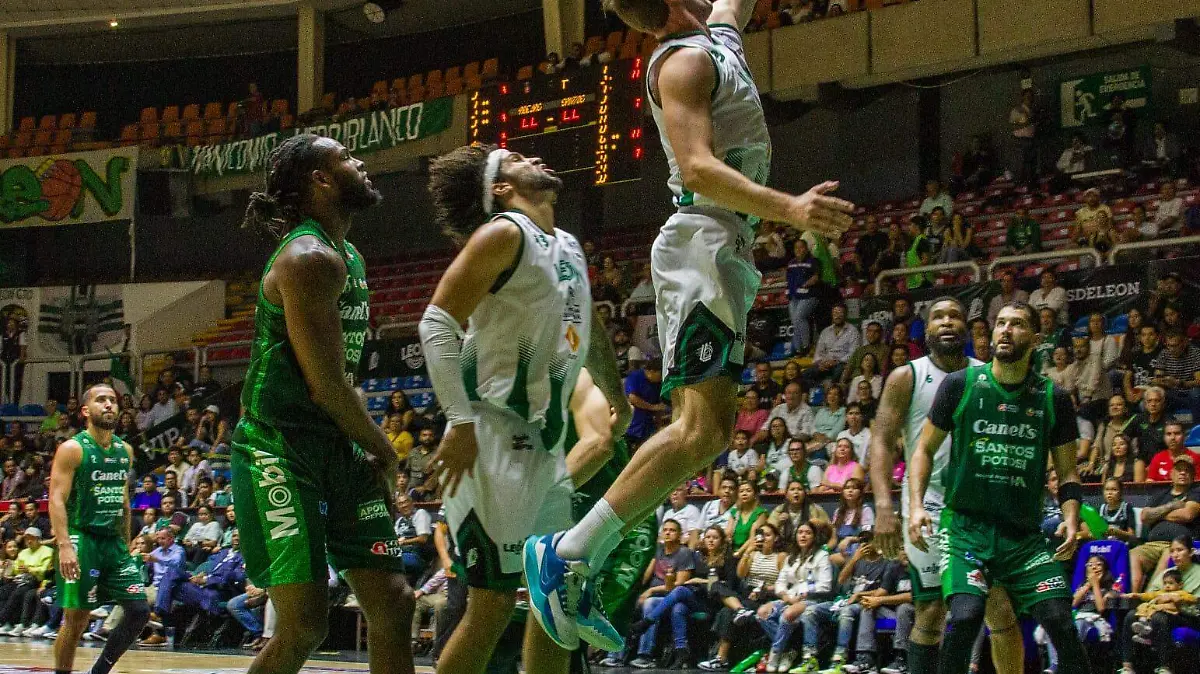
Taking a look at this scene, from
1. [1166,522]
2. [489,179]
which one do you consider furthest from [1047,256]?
[489,179]

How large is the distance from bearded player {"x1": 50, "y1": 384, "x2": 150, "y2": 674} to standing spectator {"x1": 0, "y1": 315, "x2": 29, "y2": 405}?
775 inches

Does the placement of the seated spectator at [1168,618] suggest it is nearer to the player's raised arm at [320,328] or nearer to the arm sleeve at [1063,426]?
the arm sleeve at [1063,426]

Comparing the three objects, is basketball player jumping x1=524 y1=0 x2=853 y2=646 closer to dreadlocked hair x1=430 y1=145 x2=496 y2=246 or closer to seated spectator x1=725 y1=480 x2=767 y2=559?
dreadlocked hair x1=430 y1=145 x2=496 y2=246

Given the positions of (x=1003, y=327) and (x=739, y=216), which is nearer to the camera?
(x=739, y=216)

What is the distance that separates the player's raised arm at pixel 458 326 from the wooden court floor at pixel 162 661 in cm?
588

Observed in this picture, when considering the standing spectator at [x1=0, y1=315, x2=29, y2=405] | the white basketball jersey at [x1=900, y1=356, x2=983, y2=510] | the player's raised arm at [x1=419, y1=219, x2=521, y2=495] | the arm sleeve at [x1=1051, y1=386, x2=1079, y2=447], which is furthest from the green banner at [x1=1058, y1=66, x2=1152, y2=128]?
the standing spectator at [x1=0, y1=315, x2=29, y2=405]

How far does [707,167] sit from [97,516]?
19.0 feet

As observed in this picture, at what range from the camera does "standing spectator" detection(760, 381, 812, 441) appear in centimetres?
1345

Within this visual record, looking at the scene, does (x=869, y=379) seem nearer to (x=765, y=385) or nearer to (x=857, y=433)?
(x=857, y=433)

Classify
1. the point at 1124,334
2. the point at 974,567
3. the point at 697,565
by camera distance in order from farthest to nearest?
the point at 1124,334, the point at 697,565, the point at 974,567

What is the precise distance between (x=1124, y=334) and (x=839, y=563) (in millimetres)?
4110

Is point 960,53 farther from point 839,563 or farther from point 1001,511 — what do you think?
point 1001,511

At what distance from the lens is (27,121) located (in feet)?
91.4

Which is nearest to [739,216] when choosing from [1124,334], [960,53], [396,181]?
[1124,334]
